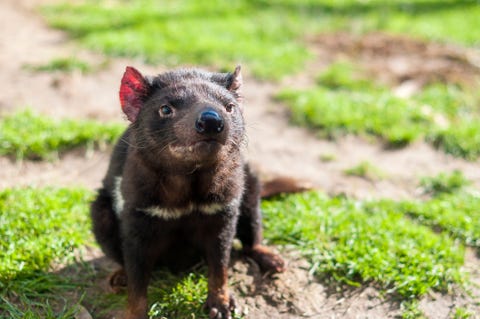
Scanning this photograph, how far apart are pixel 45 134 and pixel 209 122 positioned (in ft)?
9.36

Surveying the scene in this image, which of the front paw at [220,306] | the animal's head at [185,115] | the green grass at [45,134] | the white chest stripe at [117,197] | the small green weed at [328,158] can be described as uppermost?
the animal's head at [185,115]

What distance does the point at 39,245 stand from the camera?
337 cm

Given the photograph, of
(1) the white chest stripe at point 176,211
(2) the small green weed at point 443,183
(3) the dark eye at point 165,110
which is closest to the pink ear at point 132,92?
(3) the dark eye at point 165,110

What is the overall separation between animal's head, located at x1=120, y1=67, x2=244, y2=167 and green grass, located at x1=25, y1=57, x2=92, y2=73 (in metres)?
3.78

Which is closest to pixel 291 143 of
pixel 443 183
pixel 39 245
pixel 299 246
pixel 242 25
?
pixel 443 183

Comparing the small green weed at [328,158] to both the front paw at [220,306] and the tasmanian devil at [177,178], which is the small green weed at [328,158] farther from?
the front paw at [220,306]

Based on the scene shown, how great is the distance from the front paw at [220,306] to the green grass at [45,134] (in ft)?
7.67

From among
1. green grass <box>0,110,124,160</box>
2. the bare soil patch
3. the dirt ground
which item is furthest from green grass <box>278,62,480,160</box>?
green grass <box>0,110,124,160</box>

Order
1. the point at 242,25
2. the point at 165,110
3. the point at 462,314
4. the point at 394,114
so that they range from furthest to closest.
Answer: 1. the point at 242,25
2. the point at 394,114
3. the point at 462,314
4. the point at 165,110

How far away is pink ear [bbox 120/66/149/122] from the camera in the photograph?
281cm

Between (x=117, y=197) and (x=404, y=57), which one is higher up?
(x=404, y=57)

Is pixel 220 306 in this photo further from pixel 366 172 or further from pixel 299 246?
pixel 366 172

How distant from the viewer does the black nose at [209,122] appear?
241 cm

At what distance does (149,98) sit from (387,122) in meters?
3.27
